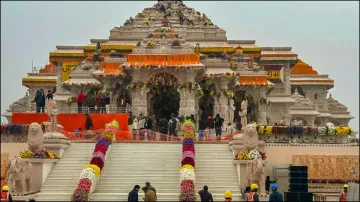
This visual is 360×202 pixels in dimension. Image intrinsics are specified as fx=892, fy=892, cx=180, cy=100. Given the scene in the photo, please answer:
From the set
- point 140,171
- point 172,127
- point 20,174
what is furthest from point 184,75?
point 20,174

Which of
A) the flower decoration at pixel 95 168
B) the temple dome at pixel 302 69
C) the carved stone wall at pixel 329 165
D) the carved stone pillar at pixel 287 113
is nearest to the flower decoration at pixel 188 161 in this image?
the flower decoration at pixel 95 168

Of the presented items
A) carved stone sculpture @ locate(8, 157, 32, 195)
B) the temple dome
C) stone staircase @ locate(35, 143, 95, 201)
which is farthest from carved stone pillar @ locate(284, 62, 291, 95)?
carved stone sculpture @ locate(8, 157, 32, 195)

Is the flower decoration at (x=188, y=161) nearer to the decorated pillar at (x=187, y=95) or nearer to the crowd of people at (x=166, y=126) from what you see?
the crowd of people at (x=166, y=126)

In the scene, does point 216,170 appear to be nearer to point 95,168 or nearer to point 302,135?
point 95,168

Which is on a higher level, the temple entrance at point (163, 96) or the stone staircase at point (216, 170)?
the temple entrance at point (163, 96)

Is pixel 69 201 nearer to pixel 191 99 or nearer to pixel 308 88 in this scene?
pixel 191 99

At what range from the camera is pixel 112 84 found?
181ft

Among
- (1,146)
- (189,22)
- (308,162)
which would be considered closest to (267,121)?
(189,22)

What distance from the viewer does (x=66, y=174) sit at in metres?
36.8

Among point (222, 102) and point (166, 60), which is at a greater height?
point (166, 60)

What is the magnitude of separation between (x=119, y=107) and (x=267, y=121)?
15.0 metres

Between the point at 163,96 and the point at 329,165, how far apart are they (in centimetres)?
1402

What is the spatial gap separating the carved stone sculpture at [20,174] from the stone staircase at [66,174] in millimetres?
690

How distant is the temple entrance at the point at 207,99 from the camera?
54.9 meters
